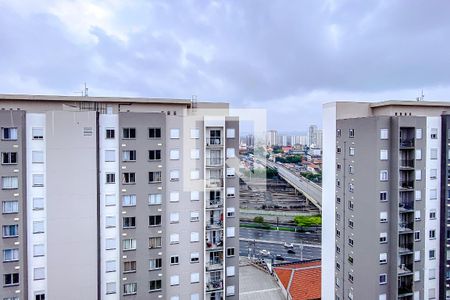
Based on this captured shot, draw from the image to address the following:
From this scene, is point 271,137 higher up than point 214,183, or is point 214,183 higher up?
point 271,137

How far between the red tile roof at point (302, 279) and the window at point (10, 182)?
485cm

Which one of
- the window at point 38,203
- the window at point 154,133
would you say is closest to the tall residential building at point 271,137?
the window at point 154,133

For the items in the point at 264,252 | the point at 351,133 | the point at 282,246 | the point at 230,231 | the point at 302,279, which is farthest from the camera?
the point at 282,246

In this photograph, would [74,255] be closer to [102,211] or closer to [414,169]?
[102,211]

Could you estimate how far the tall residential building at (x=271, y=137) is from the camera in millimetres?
3500

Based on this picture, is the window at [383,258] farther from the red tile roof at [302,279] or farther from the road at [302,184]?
the red tile roof at [302,279]

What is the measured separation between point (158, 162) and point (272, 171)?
4.43 ft

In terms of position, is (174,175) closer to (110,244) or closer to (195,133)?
(195,133)

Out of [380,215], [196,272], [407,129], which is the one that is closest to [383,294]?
[380,215]

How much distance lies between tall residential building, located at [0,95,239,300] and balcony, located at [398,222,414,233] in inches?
85.4

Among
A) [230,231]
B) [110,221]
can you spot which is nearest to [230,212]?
[230,231]

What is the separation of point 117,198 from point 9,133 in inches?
51.1

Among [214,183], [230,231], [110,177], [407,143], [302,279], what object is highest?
[407,143]

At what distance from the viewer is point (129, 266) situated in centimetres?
362
